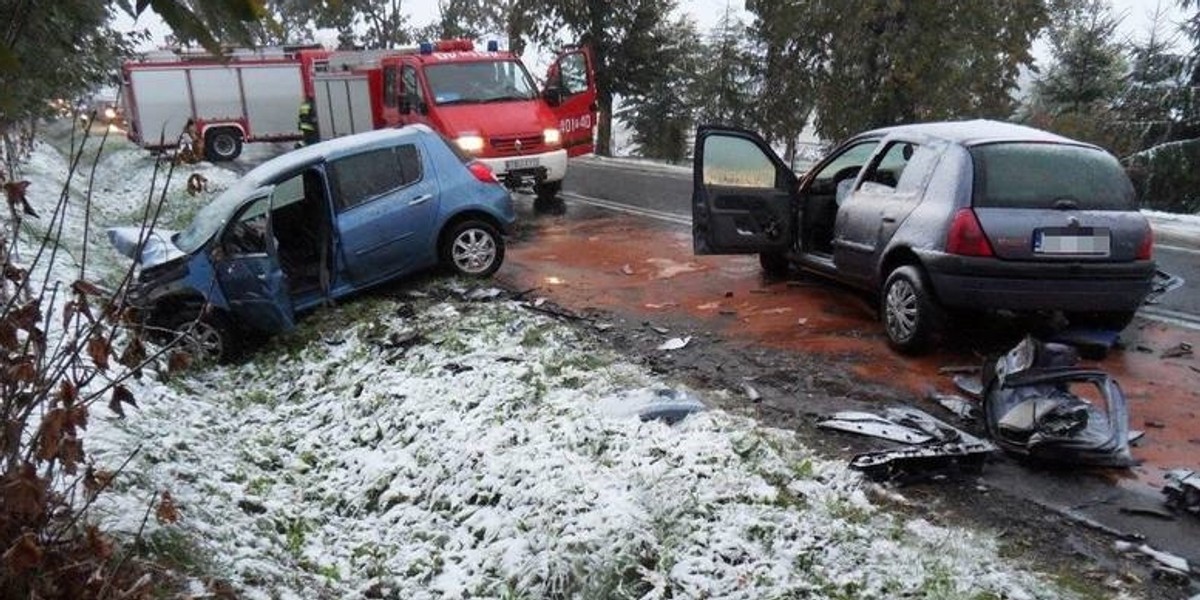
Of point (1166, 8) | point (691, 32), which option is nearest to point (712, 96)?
point (691, 32)

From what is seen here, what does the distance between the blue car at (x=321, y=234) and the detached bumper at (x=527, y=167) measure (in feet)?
10.4

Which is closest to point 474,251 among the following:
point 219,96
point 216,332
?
point 216,332

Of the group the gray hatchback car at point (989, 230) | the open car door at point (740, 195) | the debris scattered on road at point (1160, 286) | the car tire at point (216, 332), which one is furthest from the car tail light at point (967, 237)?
the car tire at point (216, 332)

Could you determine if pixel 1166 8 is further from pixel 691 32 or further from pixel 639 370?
pixel 639 370

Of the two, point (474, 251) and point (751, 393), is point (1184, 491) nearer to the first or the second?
point (751, 393)

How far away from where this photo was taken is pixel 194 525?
4.39m

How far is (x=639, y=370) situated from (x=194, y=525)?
3.12 m

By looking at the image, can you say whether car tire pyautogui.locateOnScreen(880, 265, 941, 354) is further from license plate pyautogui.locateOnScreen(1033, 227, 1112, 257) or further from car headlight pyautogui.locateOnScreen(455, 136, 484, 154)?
car headlight pyautogui.locateOnScreen(455, 136, 484, 154)

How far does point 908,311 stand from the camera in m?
6.22

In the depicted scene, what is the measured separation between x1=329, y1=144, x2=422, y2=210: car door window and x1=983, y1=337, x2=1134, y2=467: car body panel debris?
228 inches

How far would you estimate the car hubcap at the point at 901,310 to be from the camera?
6160mm

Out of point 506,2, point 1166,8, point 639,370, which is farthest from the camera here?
point 506,2

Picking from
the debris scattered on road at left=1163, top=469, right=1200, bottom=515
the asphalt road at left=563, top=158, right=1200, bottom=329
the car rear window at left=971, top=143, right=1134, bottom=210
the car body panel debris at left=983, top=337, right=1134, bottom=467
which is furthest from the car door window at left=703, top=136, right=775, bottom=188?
the debris scattered on road at left=1163, top=469, right=1200, bottom=515

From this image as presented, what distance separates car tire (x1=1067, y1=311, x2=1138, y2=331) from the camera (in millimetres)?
6145
